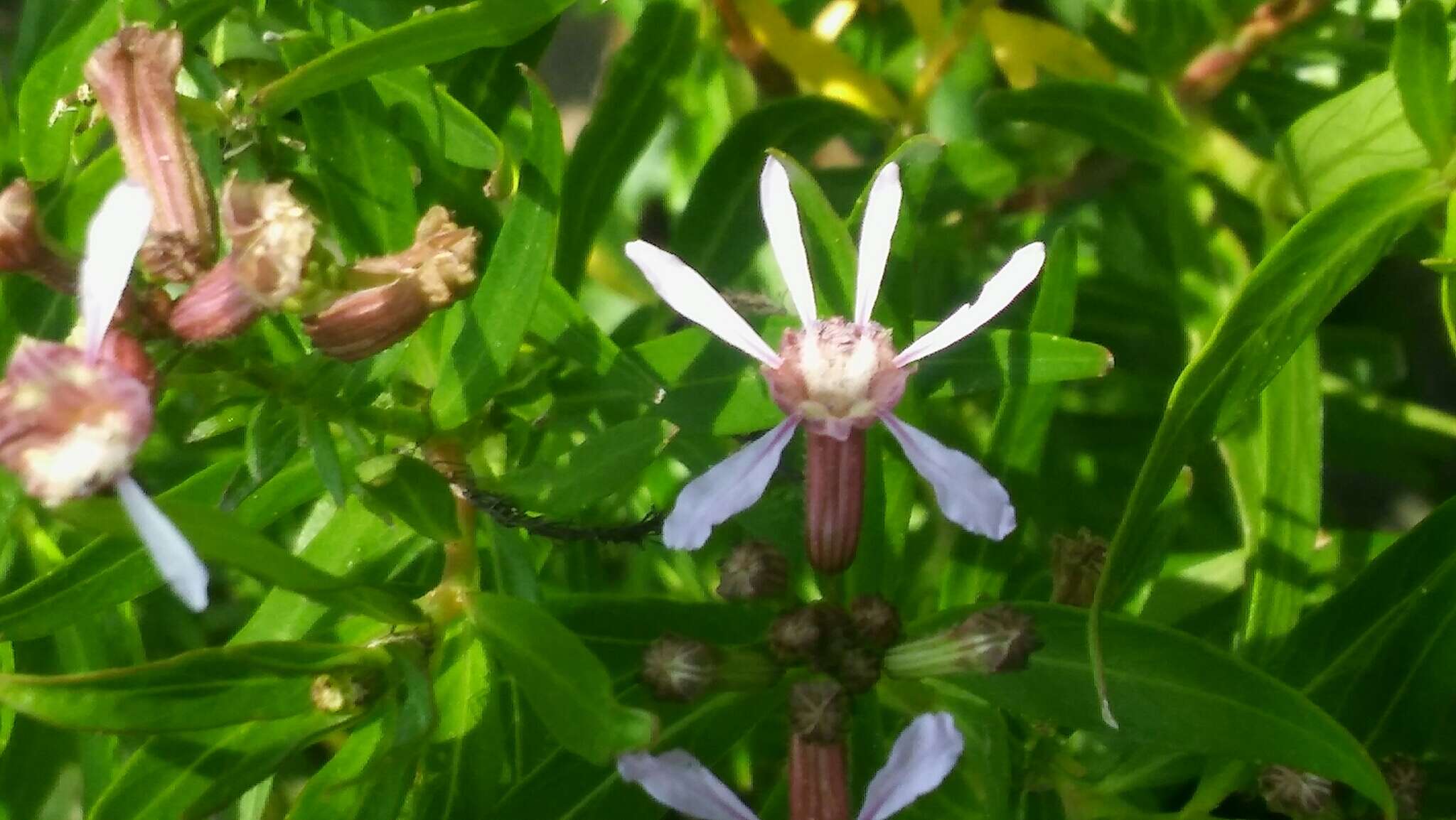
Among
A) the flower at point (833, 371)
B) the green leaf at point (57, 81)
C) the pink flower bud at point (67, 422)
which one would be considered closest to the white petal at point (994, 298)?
the flower at point (833, 371)

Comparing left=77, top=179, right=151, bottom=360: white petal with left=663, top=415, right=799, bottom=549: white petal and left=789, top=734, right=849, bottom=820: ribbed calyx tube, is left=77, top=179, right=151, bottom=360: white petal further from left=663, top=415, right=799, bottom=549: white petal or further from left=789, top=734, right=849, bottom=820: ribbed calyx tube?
left=789, top=734, right=849, bottom=820: ribbed calyx tube

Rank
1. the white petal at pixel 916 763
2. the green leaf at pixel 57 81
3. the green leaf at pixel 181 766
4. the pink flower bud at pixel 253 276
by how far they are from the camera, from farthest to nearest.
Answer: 1. the green leaf at pixel 57 81
2. the green leaf at pixel 181 766
3. the white petal at pixel 916 763
4. the pink flower bud at pixel 253 276

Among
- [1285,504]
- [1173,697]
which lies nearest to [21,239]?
[1173,697]

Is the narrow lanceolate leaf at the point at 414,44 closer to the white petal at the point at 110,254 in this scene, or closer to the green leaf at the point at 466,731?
the white petal at the point at 110,254

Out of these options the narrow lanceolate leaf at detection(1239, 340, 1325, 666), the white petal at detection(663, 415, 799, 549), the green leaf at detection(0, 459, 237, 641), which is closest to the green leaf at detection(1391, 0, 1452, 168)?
the narrow lanceolate leaf at detection(1239, 340, 1325, 666)

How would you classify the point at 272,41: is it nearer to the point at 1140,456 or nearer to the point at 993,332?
the point at 993,332

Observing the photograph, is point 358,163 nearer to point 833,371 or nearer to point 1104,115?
point 833,371
